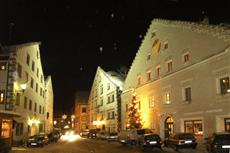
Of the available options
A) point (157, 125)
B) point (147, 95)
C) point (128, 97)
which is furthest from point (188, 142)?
point (128, 97)

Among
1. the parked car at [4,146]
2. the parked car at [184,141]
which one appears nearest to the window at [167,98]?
the parked car at [184,141]

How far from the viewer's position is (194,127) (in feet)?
104

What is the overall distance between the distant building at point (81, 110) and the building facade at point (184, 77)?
53306 millimetres

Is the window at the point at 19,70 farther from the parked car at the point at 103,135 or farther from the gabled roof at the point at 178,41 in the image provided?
the parked car at the point at 103,135

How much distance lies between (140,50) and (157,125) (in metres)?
11.5

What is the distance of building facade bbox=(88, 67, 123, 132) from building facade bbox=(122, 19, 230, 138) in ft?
39.8

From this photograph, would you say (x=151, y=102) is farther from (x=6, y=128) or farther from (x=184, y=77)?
(x=6, y=128)

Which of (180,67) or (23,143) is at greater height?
(180,67)

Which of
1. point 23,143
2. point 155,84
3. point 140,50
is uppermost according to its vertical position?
point 140,50

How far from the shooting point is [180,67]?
34656mm

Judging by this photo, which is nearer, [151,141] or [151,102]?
[151,141]

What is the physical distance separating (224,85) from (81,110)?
251 ft

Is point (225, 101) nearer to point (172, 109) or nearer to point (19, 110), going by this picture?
point (172, 109)

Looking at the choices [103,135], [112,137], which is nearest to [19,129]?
[112,137]
